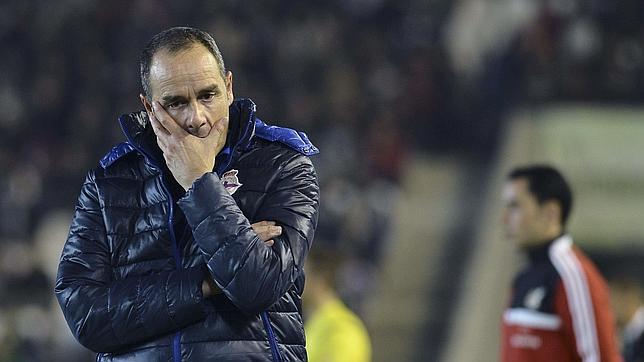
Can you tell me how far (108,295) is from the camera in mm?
2523

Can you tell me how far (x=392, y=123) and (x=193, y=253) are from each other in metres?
9.20

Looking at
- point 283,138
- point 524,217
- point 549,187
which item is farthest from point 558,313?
point 283,138

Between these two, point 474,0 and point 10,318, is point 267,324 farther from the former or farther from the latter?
point 474,0

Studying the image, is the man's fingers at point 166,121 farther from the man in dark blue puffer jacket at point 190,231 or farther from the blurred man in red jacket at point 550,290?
the blurred man in red jacket at point 550,290

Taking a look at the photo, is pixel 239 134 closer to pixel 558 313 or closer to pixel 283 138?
pixel 283 138

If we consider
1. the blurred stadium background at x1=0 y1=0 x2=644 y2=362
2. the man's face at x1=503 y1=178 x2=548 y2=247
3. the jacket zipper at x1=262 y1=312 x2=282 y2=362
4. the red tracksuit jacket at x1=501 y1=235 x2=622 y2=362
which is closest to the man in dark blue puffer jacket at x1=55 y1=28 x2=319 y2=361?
the jacket zipper at x1=262 y1=312 x2=282 y2=362

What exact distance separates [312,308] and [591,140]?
15.4 ft


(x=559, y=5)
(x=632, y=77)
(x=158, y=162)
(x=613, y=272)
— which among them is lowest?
(x=613, y=272)

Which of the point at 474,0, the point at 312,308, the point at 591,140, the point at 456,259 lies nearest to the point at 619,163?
the point at 591,140

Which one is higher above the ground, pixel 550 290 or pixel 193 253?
pixel 193 253

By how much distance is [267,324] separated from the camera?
8.24ft

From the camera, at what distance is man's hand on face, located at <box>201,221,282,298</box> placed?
97.7 inches

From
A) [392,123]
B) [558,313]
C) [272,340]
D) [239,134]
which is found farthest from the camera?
[392,123]

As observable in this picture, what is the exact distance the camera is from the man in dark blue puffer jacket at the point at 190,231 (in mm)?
2443
